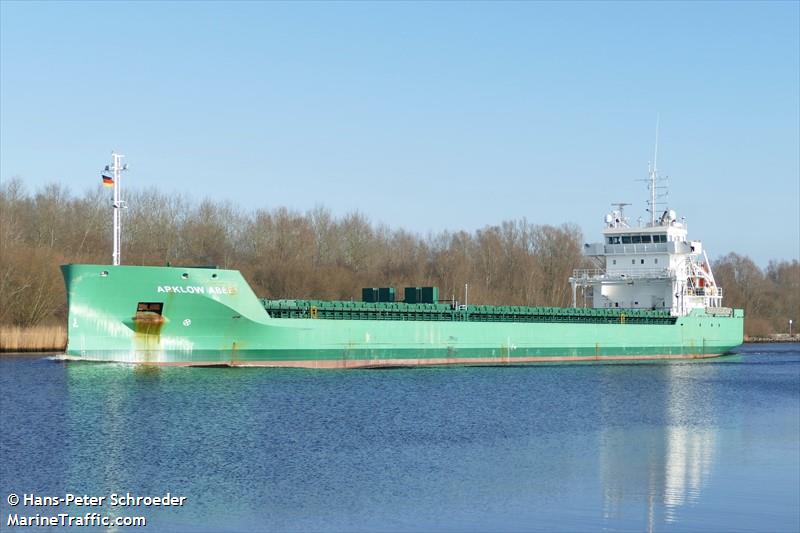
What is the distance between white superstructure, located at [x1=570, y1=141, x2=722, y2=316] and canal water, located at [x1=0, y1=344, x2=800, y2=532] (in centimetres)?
1802

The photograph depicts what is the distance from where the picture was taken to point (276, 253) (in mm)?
69000

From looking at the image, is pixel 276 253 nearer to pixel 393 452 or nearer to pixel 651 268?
pixel 651 268

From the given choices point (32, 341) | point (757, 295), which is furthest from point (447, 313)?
point (757, 295)

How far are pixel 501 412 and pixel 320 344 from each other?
1143 centimetres

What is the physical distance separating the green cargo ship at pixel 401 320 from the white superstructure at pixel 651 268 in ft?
0.20

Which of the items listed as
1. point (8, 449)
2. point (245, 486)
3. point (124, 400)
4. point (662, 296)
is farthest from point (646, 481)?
point (662, 296)

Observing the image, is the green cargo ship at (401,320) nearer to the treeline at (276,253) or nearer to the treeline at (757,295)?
the treeline at (276,253)

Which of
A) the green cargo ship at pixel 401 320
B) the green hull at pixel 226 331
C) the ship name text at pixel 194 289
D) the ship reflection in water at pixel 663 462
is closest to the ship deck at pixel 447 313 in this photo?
the green cargo ship at pixel 401 320

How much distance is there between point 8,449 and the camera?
17109 millimetres

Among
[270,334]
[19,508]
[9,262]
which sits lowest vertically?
[19,508]

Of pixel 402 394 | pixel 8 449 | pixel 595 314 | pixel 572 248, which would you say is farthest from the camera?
pixel 572 248

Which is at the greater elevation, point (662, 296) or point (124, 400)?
point (662, 296)

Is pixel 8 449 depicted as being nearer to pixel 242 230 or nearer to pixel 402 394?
pixel 402 394

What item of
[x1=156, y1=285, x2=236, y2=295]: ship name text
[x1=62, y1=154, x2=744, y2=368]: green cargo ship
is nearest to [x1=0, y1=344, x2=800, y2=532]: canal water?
[x1=62, y1=154, x2=744, y2=368]: green cargo ship
